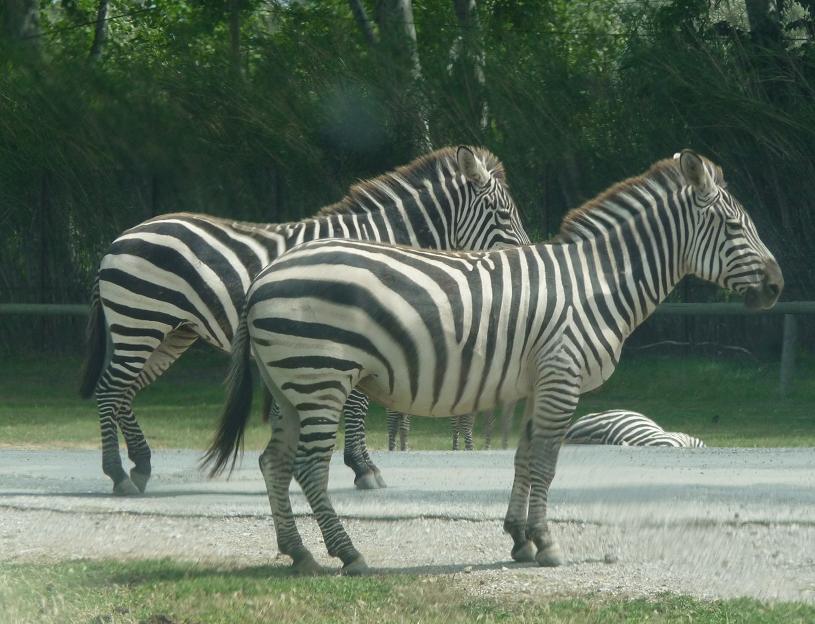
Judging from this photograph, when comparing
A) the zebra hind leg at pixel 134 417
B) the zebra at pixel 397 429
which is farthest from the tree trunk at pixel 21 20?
the zebra hind leg at pixel 134 417

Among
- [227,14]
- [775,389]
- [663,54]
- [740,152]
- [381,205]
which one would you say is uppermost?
[227,14]

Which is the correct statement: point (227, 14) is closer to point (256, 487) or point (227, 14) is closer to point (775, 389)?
point (775, 389)

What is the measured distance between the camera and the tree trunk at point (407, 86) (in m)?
17.0

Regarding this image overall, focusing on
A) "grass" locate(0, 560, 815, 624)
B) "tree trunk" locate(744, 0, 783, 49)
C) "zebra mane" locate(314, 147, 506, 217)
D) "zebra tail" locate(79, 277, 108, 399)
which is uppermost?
"tree trunk" locate(744, 0, 783, 49)

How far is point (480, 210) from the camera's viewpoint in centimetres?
931

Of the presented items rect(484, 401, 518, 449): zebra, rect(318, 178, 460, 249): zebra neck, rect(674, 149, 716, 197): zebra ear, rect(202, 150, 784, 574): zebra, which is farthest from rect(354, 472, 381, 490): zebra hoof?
rect(674, 149, 716, 197): zebra ear

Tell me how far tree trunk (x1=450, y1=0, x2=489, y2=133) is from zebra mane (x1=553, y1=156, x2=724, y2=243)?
9897 mm

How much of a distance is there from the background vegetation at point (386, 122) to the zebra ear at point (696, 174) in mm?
9262

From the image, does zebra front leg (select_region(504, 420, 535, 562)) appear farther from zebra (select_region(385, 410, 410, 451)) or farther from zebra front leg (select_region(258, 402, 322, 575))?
zebra (select_region(385, 410, 410, 451))

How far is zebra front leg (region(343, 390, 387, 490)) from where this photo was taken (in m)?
8.82

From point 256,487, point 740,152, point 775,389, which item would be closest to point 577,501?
point 256,487

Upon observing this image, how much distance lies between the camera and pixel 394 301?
629 cm

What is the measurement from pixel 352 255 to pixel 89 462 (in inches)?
192

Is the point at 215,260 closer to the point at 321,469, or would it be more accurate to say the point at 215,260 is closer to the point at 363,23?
the point at 321,469
